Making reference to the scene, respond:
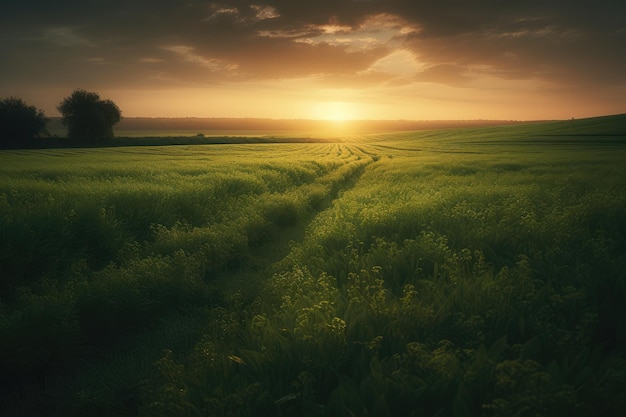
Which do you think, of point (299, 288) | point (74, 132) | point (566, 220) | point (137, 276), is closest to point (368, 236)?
point (299, 288)

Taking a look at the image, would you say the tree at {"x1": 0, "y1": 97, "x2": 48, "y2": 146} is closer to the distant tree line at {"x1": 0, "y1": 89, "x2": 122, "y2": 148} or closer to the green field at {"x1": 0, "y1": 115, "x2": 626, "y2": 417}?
the distant tree line at {"x1": 0, "y1": 89, "x2": 122, "y2": 148}

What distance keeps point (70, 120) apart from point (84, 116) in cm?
296

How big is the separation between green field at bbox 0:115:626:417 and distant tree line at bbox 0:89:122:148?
69.2 m

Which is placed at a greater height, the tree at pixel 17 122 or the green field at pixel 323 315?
the tree at pixel 17 122

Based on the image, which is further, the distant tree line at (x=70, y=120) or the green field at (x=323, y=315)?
the distant tree line at (x=70, y=120)

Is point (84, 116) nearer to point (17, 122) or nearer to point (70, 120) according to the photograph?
point (70, 120)

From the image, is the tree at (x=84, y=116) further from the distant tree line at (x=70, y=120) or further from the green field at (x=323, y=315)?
the green field at (x=323, y=315)

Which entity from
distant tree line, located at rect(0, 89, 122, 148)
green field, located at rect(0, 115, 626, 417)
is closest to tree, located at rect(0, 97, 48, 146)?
distant tree line, located at rect(0, 89, 122, 148)

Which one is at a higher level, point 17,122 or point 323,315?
point 17,122

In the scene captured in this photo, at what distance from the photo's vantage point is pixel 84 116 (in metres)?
68.6

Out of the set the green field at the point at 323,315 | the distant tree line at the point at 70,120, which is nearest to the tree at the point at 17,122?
the distant tree line at the point at 70,120

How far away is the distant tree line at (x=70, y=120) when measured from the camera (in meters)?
63.3

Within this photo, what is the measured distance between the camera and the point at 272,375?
2975 mm

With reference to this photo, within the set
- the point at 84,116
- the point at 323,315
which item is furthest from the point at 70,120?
the point at 323,315
